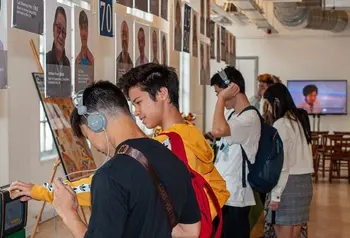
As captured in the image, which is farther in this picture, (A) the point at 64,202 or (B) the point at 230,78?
(B) the point at 230,78

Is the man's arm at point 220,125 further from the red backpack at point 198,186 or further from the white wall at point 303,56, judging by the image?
the white wall at point 303,56

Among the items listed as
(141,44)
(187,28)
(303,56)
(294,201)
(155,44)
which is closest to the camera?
(294,201)

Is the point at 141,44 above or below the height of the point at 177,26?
below

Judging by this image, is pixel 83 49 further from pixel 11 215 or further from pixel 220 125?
pixel 11 215

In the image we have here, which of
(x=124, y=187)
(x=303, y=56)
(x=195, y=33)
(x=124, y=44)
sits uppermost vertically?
(x=303, y=56)

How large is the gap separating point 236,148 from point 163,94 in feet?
5.20

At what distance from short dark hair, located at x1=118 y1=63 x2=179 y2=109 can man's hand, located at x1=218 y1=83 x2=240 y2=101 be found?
135 cm

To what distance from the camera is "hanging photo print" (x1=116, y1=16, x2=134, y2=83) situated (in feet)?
15.5

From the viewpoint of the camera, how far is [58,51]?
12.2 feet

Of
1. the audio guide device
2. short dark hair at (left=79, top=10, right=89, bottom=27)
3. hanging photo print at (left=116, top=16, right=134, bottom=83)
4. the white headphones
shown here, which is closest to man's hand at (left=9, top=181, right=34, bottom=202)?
the audio guide device

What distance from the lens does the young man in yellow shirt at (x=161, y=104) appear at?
2186mm

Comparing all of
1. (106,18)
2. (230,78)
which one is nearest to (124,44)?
(106,18)

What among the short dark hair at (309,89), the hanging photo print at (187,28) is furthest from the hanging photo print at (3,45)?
the short dark hair at (309,89)

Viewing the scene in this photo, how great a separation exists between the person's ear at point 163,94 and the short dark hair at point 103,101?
1.42 ft
